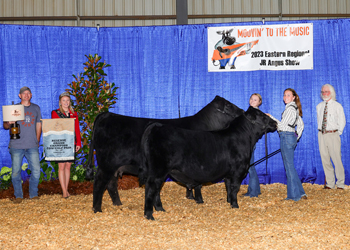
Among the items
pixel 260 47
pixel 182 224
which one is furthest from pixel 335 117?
pixel 182 224

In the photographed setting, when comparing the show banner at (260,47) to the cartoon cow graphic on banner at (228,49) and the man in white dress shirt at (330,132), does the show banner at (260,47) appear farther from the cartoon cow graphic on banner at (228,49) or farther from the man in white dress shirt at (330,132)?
the man in white dress shirt at (330,132)

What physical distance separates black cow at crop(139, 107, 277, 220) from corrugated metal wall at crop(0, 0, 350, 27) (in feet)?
23.3

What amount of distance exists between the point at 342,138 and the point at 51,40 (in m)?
5.80

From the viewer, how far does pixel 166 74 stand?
23.1ft

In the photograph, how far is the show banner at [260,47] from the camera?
6812 millimetres

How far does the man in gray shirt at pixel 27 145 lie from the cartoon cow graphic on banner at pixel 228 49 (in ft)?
11.2

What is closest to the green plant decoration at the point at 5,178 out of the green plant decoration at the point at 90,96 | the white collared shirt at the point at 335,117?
the green plant decoration at the point at 90,96

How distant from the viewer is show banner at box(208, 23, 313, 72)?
268 inches

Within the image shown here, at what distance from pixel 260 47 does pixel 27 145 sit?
176 inches

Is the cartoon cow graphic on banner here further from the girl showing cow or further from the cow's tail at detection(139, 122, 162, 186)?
the cow's tail at detection(139, 122, 162, 186)

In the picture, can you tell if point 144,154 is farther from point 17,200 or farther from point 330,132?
point 330,132

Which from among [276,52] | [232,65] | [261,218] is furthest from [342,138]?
[261,218]

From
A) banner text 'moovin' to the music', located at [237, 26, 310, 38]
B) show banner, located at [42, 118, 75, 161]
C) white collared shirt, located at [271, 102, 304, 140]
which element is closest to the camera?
white collared shirt, located at [271, 102, 304, 140]

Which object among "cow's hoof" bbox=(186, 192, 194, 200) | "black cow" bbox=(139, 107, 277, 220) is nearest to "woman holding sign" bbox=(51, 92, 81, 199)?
"black cow" bbox=(139, 107, 277, 220)
